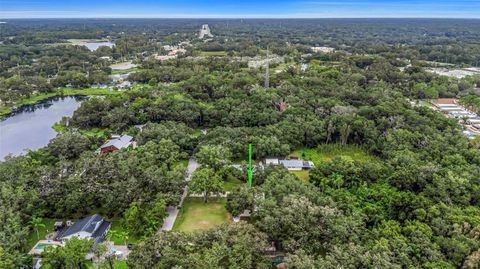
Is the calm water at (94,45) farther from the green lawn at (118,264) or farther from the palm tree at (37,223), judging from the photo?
the green lawn at (118,264)

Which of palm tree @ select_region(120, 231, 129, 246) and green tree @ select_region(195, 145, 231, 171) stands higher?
green tree @ select_region(195, 145, 231, 171)

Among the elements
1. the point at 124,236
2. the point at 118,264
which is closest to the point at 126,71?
the point at 124,236

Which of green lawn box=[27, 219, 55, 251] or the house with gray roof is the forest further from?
the house with gray roof

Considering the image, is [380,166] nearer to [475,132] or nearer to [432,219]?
[432,219]

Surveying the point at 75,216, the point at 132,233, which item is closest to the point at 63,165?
the point at 75,216

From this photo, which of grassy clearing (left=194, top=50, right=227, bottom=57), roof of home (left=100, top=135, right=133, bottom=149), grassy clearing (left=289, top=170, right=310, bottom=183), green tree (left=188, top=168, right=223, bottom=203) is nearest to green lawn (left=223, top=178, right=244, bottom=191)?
green tree (left=188, top=168, right=223, bottom=203)

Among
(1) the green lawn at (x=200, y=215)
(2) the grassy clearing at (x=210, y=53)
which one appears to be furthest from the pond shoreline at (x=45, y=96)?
(2) the grassy clearing at (x=210, y=53)
